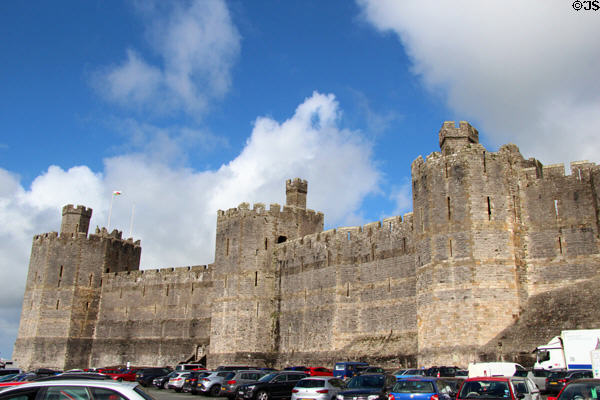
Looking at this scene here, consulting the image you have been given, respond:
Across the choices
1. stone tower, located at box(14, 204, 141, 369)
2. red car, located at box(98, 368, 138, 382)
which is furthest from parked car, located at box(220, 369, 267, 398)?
stone tower, located at box(14, 204, 141, 369)

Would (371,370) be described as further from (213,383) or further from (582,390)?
(582,390)

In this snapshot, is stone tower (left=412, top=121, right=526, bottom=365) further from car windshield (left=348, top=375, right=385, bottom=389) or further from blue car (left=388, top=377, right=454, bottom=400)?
blue car (left=388, top=377, right=454, bottom=400)

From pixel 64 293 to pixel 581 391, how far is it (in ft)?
161

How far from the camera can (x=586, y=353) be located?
22.9 meters

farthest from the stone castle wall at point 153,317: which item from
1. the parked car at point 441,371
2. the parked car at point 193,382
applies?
the parked car at point 441,371

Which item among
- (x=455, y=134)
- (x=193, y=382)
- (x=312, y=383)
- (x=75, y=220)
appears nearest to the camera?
(x=312, y=383)

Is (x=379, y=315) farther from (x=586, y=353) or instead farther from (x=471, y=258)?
(x=586, y=353)

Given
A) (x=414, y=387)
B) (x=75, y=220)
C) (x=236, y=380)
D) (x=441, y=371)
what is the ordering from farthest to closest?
(x=75, y=220)
(x=236, y=380)
(x=441, y=371)
(x=414, y=387)

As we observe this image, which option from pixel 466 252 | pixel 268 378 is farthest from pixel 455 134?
pixel 268 378

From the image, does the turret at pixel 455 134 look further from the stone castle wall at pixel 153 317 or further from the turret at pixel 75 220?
the turret at pixel 75 220

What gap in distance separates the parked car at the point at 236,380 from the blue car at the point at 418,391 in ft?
34.1

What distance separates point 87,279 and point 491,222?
38.5m

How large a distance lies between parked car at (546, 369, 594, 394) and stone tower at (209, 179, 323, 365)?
22335 millimetres

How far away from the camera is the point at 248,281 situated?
41.2 metres
